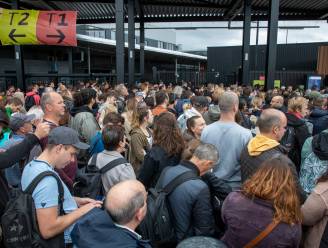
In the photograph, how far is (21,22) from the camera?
9.96m

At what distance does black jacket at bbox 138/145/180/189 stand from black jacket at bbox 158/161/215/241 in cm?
86

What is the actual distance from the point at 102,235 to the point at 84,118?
324cm

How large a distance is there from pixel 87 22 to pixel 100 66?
18842mm

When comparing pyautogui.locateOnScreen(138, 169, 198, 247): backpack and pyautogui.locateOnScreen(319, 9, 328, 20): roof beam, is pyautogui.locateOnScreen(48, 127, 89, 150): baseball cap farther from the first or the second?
pyautogui.locateOnScreen(319, 9, 328, 20): roof beam

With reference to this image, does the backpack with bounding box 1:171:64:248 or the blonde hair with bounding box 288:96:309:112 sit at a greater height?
the blonde hair with bounding box 288:96:309:112

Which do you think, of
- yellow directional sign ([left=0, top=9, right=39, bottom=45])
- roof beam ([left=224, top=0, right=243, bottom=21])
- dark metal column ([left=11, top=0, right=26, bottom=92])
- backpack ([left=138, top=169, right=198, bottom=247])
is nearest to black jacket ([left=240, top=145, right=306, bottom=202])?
backpack ([left=138, top=169, right=198, bottom=247])

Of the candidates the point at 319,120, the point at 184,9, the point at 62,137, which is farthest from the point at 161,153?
the point at 184,9

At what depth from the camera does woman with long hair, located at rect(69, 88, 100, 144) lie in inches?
190

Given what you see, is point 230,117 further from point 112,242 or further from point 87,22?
point 87,22

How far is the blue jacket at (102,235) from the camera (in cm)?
182

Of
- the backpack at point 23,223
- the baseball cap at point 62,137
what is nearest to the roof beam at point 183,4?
the baseball cap at point 62,137

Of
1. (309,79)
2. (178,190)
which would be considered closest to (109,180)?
(178,190)

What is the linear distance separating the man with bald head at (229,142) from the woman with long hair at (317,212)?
42.3 inches

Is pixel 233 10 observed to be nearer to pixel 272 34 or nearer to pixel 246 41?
pixel 246 41
